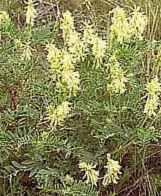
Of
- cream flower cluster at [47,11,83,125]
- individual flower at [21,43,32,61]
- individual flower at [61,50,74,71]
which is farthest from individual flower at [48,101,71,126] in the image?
individual flower at [21,43,32,61]

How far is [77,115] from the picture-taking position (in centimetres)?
211

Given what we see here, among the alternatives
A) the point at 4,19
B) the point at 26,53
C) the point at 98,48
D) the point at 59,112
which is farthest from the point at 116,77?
the point at 4,19

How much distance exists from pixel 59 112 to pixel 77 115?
0.20m

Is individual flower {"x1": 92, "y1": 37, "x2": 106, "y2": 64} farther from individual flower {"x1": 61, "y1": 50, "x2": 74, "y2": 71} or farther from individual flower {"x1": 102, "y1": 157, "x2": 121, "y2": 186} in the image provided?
individual flower {"x1": 102, "y1": 157, "x2": 121, "y2": 186}

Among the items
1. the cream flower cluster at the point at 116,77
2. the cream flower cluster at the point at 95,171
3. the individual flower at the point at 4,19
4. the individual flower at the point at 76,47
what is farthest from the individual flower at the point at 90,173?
the individual flower at the point at 4,19

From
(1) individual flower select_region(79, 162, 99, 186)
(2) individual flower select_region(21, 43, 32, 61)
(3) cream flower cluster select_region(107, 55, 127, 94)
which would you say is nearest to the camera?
(1) individual flower select_region(79, 162, 99, 186)

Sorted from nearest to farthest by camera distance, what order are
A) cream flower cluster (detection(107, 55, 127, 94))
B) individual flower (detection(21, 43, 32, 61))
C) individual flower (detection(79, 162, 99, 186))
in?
individual flower (detection(79, 162, 99, 186)) → cream flower cluster (detection(107, 55, 127, 94)) → individual flower (detection(21, 43, 32, 61))

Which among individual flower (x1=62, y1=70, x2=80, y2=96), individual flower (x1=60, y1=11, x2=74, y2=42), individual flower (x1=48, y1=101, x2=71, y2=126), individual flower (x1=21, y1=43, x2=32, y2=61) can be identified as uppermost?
individual flower (x1=60, y1=11, x2=74, y2=42)

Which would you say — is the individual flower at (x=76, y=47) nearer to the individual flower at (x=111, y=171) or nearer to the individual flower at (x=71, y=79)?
the individual flower at (x=71, y=79)

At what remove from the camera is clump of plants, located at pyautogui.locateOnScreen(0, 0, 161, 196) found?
1.97m

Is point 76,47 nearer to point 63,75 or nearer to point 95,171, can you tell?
point 63,75

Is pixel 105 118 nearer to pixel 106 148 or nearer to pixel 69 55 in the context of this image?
pixel 106 148

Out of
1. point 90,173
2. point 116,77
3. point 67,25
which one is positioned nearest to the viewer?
point 90,173

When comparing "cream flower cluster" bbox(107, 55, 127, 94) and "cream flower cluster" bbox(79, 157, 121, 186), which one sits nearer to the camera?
"cream flower cluster" bbox(79, 157, 121, 186)
